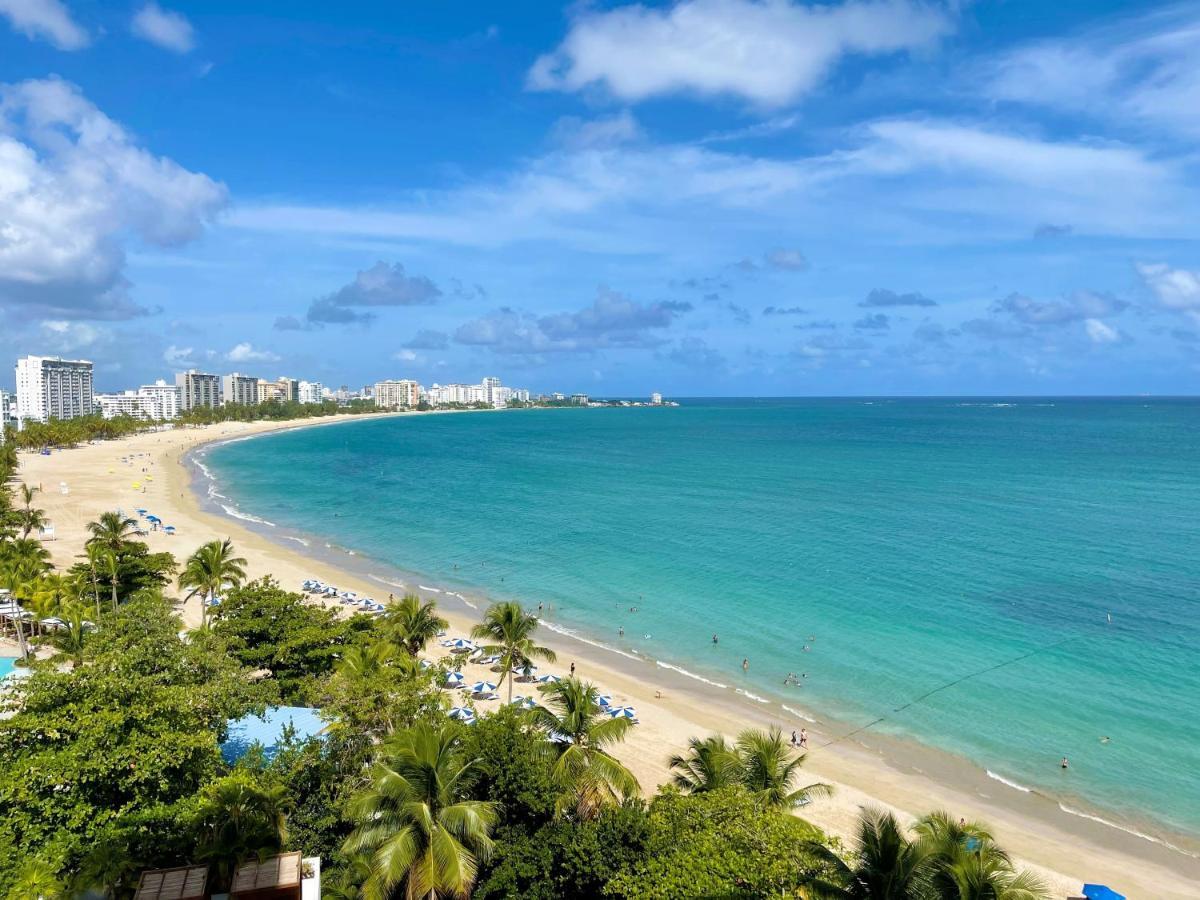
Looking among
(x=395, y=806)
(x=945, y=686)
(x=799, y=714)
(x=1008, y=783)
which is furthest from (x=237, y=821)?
(x=945, y=686)

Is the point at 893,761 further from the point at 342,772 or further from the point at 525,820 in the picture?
the point at 342,772

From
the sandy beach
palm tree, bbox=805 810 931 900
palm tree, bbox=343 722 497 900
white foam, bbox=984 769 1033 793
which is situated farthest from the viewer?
white foam, bbox=984 769 1033 793

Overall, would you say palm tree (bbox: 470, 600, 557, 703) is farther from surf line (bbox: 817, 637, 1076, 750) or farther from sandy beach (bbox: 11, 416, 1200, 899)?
surf line (bbox: 817, 637, 1076, 750)

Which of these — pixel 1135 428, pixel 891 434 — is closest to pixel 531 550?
pixel 891 434

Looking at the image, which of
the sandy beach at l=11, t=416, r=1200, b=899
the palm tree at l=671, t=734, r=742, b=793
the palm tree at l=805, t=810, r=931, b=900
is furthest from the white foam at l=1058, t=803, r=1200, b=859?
the palm tree at l=805, t=810, r=931, b=900

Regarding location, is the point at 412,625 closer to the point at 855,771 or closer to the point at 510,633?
the point at 510,633

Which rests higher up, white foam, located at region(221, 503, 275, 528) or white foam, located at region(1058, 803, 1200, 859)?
white foam, located at region(221, 503, 275, 528)
